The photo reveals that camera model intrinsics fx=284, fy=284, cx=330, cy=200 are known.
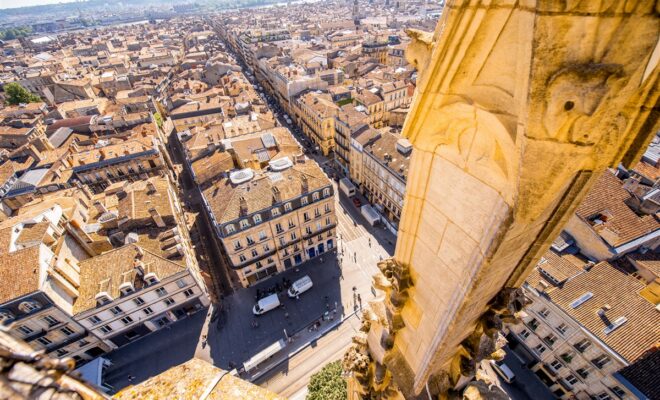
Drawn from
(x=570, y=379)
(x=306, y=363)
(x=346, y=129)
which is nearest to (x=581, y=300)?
(x=570, y=379)

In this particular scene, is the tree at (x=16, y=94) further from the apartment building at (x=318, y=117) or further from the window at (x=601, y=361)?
the window at (x=601, y=361)

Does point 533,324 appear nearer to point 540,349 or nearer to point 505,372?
point 540,349

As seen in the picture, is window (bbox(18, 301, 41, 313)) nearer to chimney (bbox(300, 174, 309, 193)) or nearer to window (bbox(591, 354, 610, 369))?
chimney (bbox(300, 174, 309, 193))

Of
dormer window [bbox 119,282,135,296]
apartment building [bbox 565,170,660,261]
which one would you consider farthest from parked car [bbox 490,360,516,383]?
dormer window [bbox 119,282,135,296]

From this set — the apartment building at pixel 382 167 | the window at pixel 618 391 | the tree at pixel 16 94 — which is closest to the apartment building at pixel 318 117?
the apartment building at pixel 382 167

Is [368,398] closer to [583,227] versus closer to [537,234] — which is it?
[537,234]

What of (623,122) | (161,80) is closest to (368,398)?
(623,122)

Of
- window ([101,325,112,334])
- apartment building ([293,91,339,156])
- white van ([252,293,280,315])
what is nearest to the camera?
window ([101,325,112,334])
